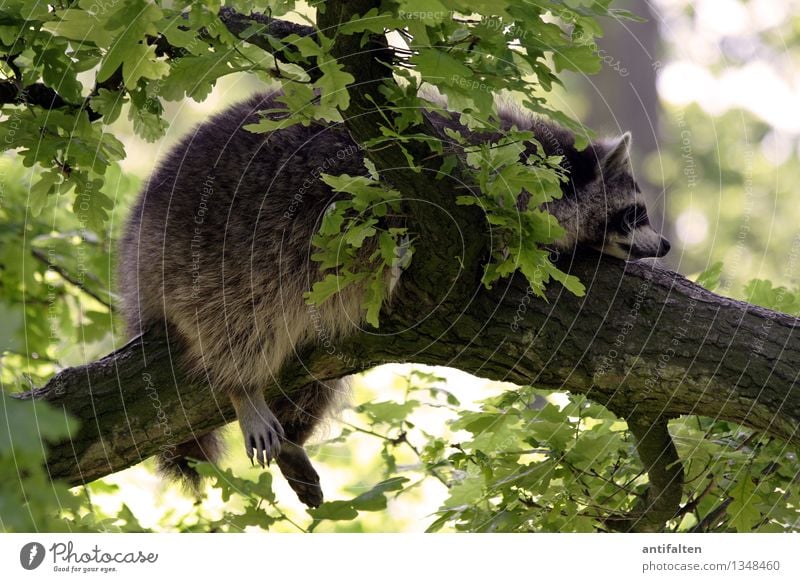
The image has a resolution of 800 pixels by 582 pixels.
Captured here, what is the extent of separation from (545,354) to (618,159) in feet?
4.27

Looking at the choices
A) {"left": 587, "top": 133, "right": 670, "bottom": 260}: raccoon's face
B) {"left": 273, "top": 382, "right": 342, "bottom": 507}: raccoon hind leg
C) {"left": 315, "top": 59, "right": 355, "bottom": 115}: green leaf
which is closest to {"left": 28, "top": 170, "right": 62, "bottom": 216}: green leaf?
{"left": 315, "top": 59, "right": 355, "bottom": 115}: green leaf

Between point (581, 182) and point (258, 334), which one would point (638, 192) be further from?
point (258, 334)

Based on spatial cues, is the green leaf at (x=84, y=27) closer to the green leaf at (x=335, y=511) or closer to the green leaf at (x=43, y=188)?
the green leaf at (x=43, y=188)

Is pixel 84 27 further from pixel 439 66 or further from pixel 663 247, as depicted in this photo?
pixel 663 247

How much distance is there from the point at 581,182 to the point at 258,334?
154cm

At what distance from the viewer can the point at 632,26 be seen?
8648mm

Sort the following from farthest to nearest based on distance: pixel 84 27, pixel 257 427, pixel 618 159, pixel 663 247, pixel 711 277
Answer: pixel 618 159 < pixel 663 247 < pixel 257 427 < pixel 711 277 < pixel 84 27

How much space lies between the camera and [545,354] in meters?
2.97

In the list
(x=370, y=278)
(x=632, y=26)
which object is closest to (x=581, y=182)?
(x=370, y=278)

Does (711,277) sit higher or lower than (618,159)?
lower

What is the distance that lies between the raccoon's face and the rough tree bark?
16.4 inches

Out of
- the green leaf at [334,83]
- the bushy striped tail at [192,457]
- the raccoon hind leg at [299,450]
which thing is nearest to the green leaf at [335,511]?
the raccoon hind leg at [299,450]

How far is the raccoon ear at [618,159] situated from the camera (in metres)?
3.88

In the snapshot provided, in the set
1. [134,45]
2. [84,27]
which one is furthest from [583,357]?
[84,27]
